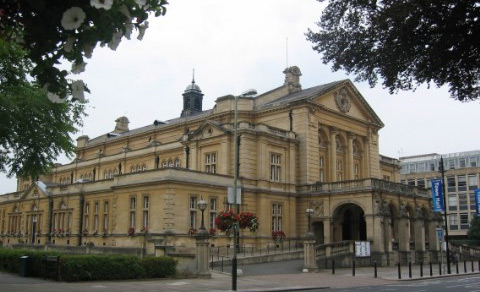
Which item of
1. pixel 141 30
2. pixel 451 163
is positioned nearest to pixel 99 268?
pixel 141 30

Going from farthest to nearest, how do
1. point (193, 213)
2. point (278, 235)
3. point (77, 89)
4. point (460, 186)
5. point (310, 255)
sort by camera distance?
point (460, 186), point (278, 235), point (193, 213), point (310, 255), point (77, 89)

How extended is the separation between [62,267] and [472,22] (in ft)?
64.5

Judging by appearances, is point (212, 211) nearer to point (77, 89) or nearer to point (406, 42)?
point (406, 42)

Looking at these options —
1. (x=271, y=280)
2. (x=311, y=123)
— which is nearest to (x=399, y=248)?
(x=311, y=123)

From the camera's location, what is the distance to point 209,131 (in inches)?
1842

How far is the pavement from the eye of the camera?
69.0 ft

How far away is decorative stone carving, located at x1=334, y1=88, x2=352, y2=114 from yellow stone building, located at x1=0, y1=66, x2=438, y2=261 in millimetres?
122

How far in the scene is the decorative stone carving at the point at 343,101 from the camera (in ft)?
174

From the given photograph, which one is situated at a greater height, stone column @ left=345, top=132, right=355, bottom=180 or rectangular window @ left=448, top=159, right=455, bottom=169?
rectangular window @ left=448, top=159, right=455, bottom=169

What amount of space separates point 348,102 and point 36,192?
113 feet

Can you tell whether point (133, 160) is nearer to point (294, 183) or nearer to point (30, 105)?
point (294, 183)

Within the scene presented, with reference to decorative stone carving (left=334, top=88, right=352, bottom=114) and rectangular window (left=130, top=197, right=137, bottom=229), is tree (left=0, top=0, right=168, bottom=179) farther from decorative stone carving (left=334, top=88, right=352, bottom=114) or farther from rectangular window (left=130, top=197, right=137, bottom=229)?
decorative stone carving (left=334, top=88, right=352, bottom=114)

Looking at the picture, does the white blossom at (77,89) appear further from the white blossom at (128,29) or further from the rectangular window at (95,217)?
the rectangular window at (95,217)

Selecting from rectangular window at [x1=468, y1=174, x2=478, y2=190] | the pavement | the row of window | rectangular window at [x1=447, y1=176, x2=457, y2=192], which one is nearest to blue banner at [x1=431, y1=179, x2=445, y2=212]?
the pavement
